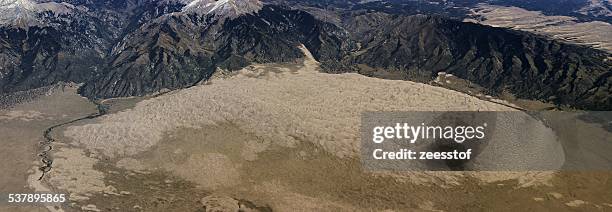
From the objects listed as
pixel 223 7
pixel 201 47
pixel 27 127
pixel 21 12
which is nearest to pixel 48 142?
pixel 27 127

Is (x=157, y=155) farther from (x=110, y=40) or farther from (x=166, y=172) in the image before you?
(x=110, y=40)

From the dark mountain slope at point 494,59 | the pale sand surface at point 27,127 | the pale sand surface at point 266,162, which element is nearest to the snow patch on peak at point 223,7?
the dark mountain slope at point 494,59

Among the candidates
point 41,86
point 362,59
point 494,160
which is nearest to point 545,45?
point 362,59
